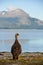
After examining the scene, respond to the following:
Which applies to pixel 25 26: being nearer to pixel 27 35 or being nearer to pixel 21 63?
pixel 27 35

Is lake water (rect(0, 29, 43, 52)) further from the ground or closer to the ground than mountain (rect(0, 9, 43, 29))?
closer to the ground

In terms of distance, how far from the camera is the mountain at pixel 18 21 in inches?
109

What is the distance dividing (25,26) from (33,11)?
0.24m

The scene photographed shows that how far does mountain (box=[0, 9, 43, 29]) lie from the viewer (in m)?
2.78

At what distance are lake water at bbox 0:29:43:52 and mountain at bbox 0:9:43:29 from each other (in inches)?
2.4

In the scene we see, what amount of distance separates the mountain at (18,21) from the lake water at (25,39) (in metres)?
0.06

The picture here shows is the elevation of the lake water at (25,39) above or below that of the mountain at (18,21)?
below

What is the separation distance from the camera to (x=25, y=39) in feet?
9.28

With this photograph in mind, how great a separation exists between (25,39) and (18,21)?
0.26m

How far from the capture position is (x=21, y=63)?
1.93 meters

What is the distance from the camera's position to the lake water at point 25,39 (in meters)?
2.71

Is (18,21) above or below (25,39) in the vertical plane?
above

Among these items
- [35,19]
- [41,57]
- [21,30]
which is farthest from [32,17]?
[41,57]

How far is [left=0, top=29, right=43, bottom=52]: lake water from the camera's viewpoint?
107 inches
